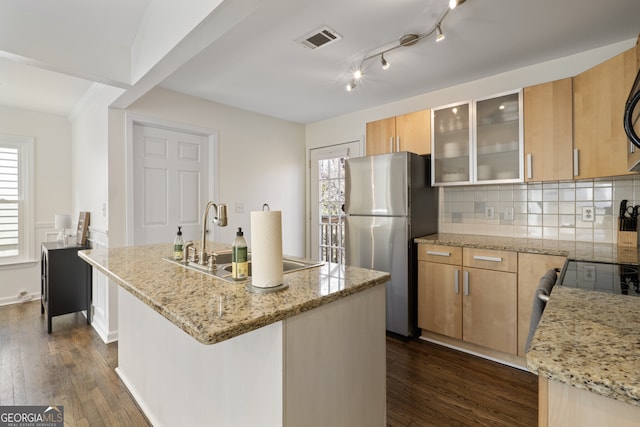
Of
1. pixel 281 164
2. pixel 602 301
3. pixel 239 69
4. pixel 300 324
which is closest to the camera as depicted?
pixel 602 301

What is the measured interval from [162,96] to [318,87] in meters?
1.56

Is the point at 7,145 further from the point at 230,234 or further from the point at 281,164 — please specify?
the point at 281,164

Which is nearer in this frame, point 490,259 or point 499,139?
point 490,259

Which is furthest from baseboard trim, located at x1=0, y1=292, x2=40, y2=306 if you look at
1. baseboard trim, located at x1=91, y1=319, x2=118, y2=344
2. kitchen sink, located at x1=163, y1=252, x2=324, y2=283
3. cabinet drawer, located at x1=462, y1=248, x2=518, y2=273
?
cabinet drawer, located at x1=462, y1=248, x2=518, y2=273

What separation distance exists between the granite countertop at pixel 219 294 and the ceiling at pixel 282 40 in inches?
48.8

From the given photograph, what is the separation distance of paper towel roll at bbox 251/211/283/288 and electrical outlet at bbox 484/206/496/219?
2.38m

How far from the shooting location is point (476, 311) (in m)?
2.38

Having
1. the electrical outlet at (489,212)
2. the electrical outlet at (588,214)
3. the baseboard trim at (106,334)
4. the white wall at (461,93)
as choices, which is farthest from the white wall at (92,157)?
the electrical outlet at (588,214)

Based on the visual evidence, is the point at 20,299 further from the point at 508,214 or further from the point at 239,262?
the point at 508,214

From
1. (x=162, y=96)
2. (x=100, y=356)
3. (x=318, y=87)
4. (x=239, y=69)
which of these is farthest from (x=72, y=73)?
(x=100, y=356)

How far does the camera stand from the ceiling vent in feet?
6.65

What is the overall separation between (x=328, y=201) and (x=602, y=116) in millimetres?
2822

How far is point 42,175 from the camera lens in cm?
389

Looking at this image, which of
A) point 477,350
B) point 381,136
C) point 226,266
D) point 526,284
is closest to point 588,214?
point 526,284
